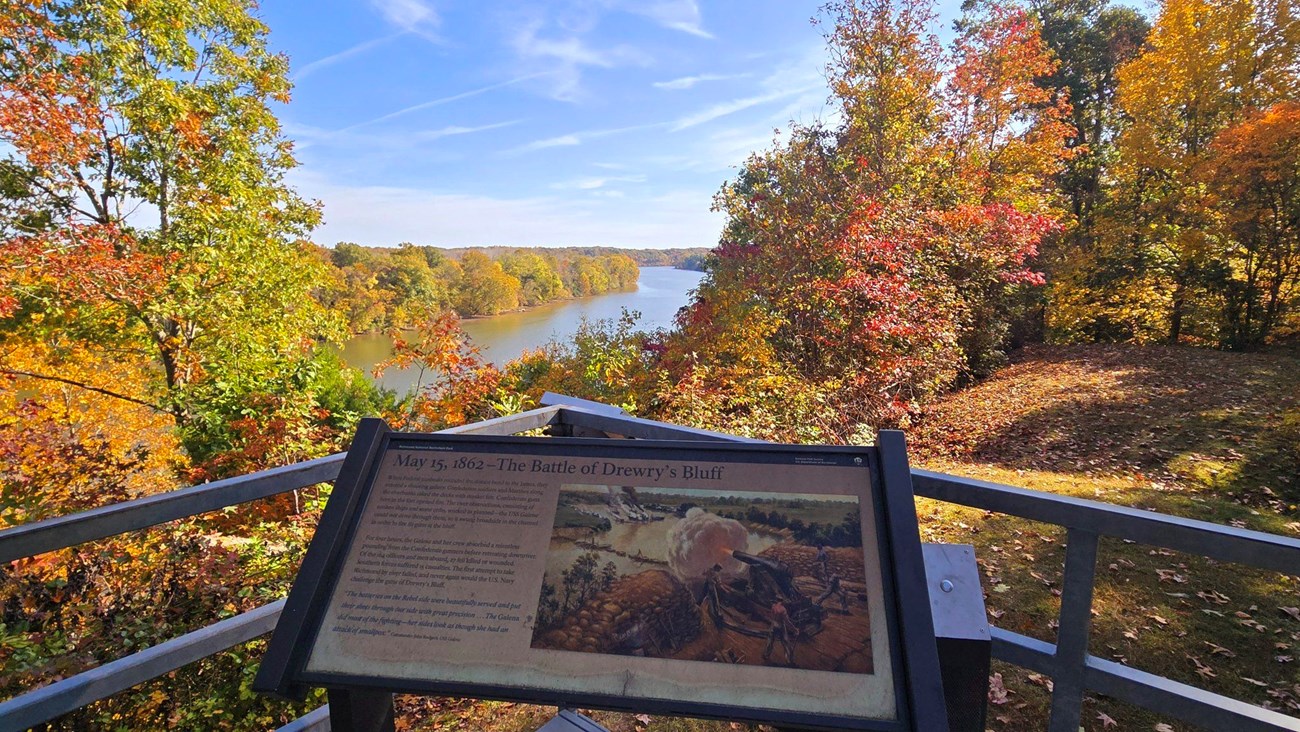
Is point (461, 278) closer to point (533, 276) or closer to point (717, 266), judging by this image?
point (533, 276)

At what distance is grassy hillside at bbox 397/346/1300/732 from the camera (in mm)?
3146

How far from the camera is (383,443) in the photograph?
1.67 metres

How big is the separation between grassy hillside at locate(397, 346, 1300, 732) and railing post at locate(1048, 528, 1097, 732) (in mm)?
1588

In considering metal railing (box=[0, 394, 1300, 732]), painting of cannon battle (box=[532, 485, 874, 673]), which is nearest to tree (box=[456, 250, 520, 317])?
metal railing (box=[0, 394, 1300, 732])

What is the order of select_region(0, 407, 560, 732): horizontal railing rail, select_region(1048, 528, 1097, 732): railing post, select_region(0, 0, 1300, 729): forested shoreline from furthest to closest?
select_region(0, 0, 1300, 729): forested shoreline
select_region(1048, 528, 1097, 732): railing post
select_region(0, 407, 560, 732): horizontal railing rail

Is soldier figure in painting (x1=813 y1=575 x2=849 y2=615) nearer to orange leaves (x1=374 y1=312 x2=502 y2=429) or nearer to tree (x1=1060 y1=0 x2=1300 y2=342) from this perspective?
orange leaves (x1=374 y1=312 x2=502 y2=429)

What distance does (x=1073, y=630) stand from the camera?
1.53 m

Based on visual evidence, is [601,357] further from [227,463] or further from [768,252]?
[227,463]

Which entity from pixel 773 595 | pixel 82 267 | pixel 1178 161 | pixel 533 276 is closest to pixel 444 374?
pixel 82 267

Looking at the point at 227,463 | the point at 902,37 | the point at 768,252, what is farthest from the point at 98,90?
the point at 902,37

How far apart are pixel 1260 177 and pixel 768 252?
35.5 ft

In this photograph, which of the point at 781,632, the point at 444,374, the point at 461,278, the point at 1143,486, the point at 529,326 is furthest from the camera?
the point at 461,278

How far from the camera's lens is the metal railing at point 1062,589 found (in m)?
1.29

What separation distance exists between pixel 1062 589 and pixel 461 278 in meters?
33.9
